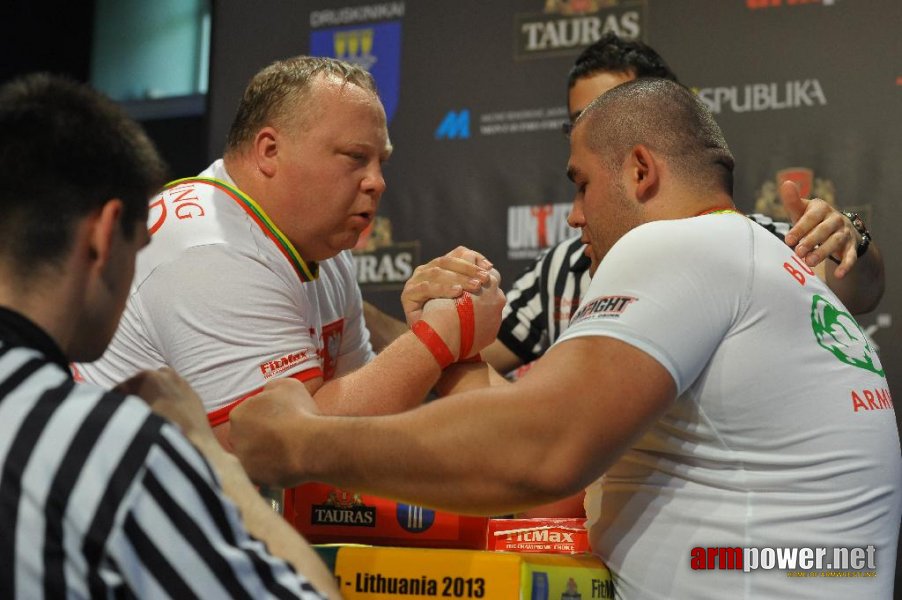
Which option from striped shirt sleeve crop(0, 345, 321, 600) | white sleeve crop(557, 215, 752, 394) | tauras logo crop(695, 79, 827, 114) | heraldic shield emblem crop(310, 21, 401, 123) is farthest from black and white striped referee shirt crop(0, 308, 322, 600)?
heraldic shield emblem crop(310, 21, 401, 123)

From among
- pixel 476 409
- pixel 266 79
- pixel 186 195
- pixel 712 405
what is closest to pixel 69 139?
pixel 476 409

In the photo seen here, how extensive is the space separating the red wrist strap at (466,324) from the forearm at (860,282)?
0.78 metres

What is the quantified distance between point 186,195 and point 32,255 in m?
1.05

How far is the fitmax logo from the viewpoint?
3.39m

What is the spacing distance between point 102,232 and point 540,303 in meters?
2.11

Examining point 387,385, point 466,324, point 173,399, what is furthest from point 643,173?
point 173,399

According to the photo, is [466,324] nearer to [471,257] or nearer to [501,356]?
[471,257]

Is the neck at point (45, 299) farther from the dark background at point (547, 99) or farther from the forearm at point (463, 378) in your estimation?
the dark background at point (547, 99)

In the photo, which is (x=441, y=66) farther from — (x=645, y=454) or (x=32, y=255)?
(x=32, y=255)

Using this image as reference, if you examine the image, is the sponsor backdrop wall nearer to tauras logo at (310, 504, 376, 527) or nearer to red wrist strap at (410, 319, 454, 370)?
red wrist strap at (410, 319, 454, 370)

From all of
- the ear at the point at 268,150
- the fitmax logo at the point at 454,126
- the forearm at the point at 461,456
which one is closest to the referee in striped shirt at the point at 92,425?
the forearm at the point at 461,456

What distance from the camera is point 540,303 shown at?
3.09m

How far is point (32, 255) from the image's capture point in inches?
41.0

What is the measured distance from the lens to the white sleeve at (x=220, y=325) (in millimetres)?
1882
